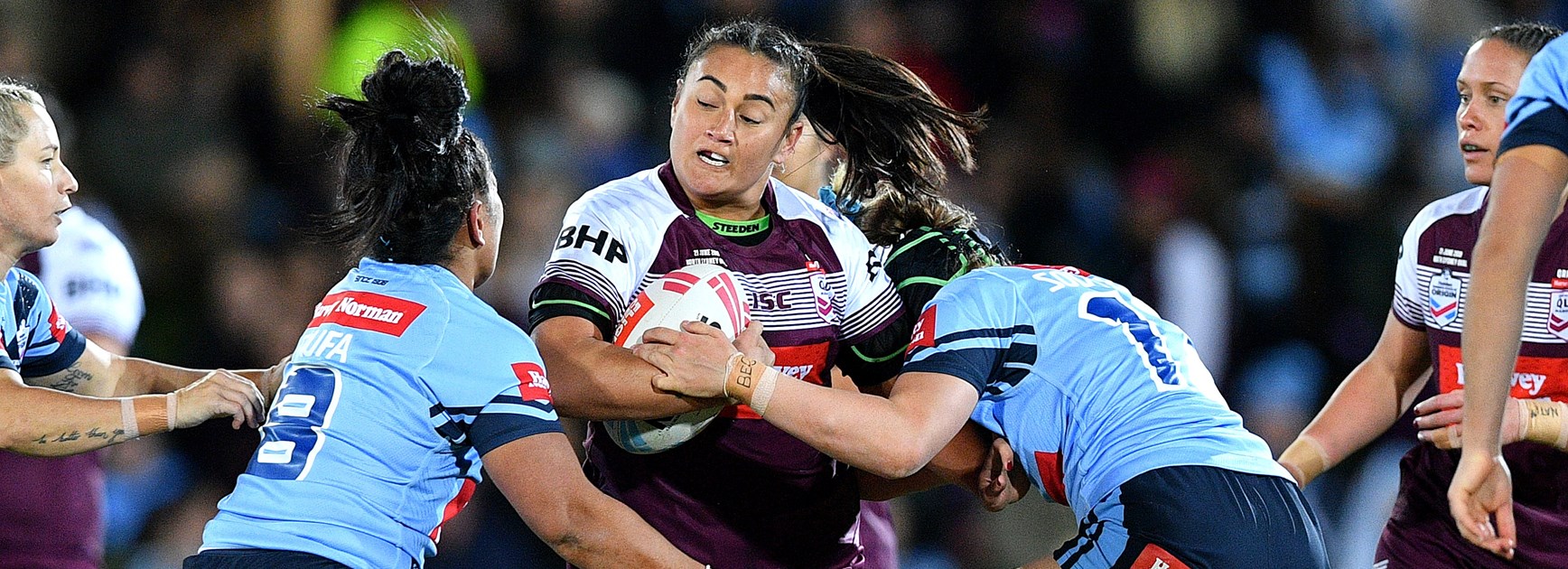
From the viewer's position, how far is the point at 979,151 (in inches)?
324

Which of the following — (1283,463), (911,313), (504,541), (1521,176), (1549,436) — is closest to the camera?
(1521,176)

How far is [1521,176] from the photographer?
2926mm

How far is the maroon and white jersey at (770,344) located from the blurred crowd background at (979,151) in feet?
9.58

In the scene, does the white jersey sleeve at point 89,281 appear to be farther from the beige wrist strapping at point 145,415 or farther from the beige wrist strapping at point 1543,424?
the beige wrist strapping at point 1543,424

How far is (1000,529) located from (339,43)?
4.38m

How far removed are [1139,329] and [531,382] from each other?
1466 mm

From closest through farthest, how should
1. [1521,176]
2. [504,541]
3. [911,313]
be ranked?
[1521,176], [911,313], [504,541]

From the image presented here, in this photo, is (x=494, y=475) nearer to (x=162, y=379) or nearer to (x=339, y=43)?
(x=162, y=379)

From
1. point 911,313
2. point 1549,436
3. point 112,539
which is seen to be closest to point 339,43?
point 112,539

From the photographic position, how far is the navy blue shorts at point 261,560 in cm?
318

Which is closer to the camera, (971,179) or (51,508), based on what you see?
(51,508)

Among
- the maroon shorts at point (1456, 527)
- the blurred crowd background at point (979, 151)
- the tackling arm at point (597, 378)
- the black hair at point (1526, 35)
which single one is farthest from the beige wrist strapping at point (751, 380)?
the blurred crowd background at point (979, 151)

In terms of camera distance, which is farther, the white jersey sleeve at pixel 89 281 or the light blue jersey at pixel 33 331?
the white jersey sleeve at pixel 89 281

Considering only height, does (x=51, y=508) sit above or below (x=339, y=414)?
below
